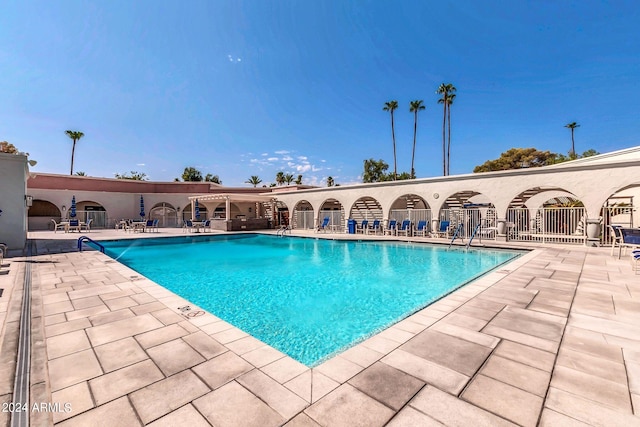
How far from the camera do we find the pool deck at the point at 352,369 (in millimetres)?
1703

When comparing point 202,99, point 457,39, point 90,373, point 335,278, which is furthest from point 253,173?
point 90,373

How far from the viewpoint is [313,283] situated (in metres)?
6.60

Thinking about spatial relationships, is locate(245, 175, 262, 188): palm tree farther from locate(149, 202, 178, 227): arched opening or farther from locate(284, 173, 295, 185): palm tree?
locate(149, 202, 178, 227): arched opening

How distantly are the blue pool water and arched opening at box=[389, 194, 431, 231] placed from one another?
3.97m

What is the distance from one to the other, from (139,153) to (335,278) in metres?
28.1

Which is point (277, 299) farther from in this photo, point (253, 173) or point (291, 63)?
point (253, 173)

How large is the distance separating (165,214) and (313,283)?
24201 mm

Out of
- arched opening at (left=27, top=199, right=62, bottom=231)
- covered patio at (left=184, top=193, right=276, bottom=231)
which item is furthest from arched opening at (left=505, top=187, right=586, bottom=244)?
arched opening at (left=27, top=199, right=62, bottom=231)

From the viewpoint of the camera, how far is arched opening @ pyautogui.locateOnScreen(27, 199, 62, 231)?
20484 mm

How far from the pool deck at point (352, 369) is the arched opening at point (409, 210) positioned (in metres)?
12.2

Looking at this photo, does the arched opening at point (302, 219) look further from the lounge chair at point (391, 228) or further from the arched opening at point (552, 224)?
the arched opening at point (552, 224)

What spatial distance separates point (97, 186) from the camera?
73.1ft

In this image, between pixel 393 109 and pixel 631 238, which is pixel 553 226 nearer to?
pixel 631 238

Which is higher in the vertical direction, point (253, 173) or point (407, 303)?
point (253, 173)
